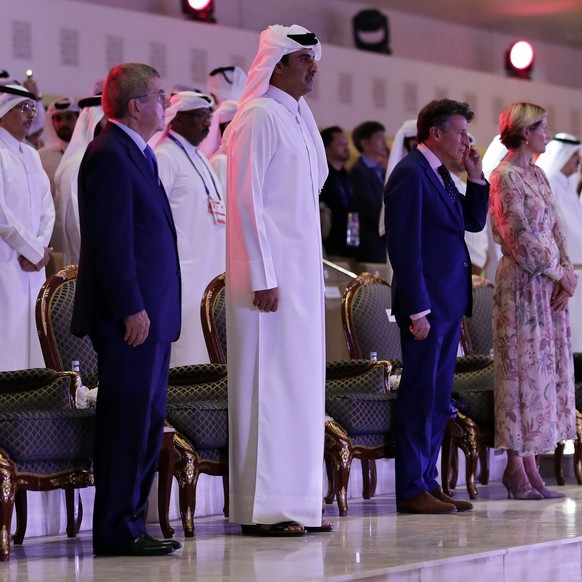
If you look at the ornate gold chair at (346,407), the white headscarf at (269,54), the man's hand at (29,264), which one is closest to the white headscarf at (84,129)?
the man's hand at (29,264)

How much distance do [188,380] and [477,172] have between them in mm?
1284

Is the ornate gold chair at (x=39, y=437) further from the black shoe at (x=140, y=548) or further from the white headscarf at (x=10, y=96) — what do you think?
the white headscarf at (x=10, y=96)

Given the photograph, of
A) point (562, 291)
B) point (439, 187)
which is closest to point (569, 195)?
point (562, 291)

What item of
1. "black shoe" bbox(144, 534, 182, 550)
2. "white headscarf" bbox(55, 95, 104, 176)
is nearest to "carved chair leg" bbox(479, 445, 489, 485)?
A: "white headscarf" bbox(55, 95, 104, 176)

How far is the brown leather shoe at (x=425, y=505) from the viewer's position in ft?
15.8

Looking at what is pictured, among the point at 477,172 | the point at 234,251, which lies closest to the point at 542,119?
the point at 477,172

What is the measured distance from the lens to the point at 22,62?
799cm

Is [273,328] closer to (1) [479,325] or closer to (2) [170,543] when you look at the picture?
(2) [170,543]

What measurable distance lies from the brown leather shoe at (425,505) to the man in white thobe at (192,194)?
1.54 meters

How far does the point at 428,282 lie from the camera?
4.85 m

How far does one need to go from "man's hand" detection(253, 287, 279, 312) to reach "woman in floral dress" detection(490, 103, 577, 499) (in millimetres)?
1390

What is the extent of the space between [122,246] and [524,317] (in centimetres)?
199

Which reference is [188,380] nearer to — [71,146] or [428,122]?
[428,122]

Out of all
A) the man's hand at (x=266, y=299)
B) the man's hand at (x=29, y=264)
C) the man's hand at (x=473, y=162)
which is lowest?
the man's hand at (x=266, y=299)
